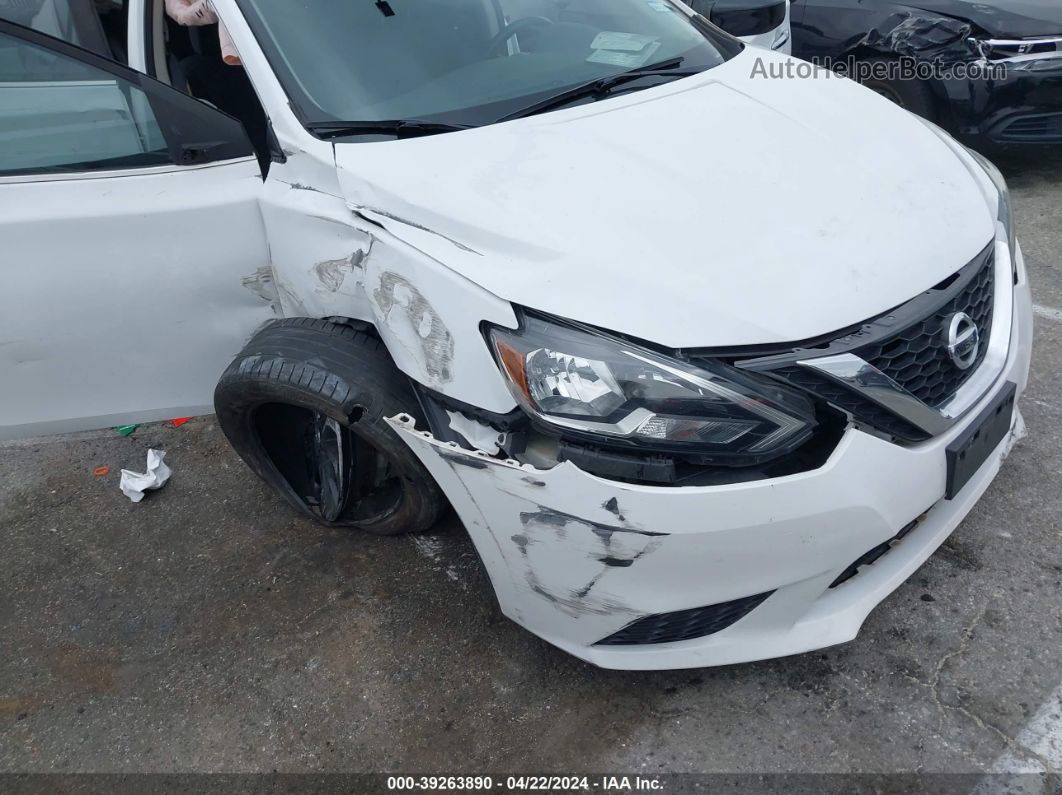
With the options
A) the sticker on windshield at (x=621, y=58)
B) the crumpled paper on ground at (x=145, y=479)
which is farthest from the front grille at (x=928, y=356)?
the crumpled paper on ground at (x=145, y=479)

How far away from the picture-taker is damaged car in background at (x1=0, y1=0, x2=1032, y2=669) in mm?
1683

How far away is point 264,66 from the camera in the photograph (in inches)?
88.7

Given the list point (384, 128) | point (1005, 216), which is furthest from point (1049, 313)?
point (384, 128)

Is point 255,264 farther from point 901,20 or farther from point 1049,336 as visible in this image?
point 901,20

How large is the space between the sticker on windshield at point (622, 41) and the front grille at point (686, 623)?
1.63 meters

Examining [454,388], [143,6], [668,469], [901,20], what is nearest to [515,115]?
[454,388]

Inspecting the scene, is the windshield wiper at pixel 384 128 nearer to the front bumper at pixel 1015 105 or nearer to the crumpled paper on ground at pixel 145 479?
the crumpled paper on ground at pixel 145 479

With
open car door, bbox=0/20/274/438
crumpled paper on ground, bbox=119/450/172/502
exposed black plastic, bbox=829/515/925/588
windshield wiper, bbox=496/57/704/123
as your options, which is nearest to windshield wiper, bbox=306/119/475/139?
windshield wiper, bbox=496/57/704/123

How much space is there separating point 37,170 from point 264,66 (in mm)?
745

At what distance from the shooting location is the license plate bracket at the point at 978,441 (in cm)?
181

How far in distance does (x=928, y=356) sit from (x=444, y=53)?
1491 millimetres

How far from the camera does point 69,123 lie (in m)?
2.44

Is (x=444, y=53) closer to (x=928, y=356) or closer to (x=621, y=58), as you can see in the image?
(x=621, y=58)

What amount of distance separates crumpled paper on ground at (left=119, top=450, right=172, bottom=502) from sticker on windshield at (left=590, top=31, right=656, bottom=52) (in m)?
2.06
